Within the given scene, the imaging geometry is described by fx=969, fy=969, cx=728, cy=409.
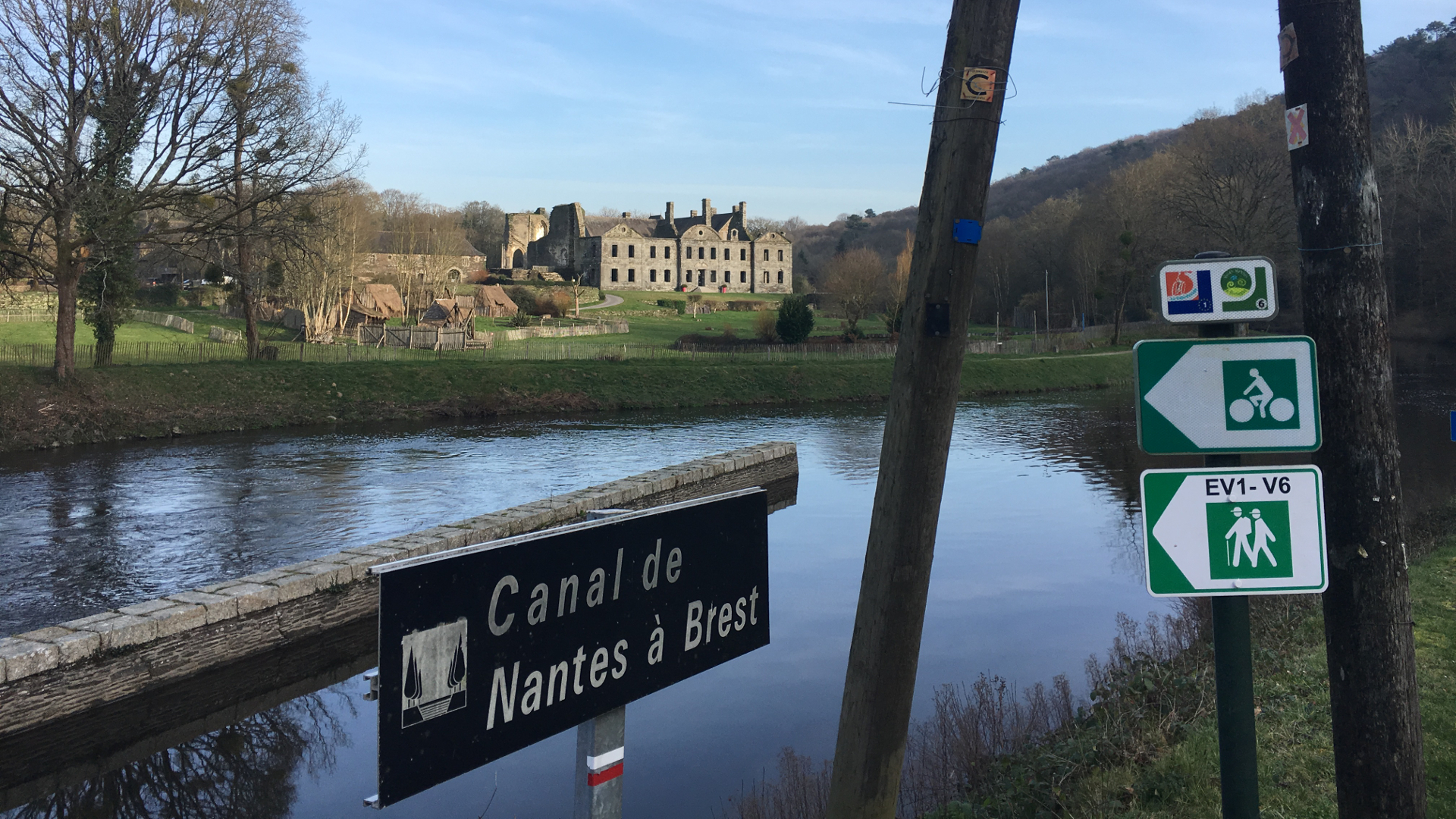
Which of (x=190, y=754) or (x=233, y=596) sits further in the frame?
(x=233, y=596)

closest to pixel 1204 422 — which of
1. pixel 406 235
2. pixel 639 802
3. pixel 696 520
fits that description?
pixel 696 520

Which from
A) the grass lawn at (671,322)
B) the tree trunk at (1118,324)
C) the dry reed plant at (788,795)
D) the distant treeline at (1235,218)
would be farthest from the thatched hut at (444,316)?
the dry reed plant at (788,795)

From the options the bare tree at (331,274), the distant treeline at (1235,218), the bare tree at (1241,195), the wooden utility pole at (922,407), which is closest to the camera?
the wooden utility pole at (922,407)

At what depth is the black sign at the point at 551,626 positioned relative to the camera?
234 centimetres

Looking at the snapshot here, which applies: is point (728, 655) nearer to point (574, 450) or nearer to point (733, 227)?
point (574, 450)

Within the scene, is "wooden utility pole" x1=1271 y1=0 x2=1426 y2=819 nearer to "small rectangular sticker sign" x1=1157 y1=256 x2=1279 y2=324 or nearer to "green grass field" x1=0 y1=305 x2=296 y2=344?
"small rectangular sticker sign" x1=1157 y1=256 x2=1279 y2=324

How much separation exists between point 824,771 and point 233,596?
198 inches

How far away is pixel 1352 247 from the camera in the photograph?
12.2 feet

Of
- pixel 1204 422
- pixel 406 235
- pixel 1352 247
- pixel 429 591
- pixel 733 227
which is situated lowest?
pixel 429 591

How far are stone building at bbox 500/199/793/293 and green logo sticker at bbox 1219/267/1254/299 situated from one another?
322 ft

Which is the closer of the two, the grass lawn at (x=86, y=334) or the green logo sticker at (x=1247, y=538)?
the green logo sticker at (x=1247, y=538)

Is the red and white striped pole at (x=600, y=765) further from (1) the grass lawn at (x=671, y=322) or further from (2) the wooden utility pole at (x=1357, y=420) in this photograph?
(1) the grass lawn at (x=671, y=322)

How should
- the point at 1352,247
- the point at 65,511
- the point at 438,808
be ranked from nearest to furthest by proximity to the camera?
the point at 1352,247 < the point at 438,808 < the point at 65,511

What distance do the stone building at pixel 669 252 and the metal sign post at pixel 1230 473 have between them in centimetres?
9808
